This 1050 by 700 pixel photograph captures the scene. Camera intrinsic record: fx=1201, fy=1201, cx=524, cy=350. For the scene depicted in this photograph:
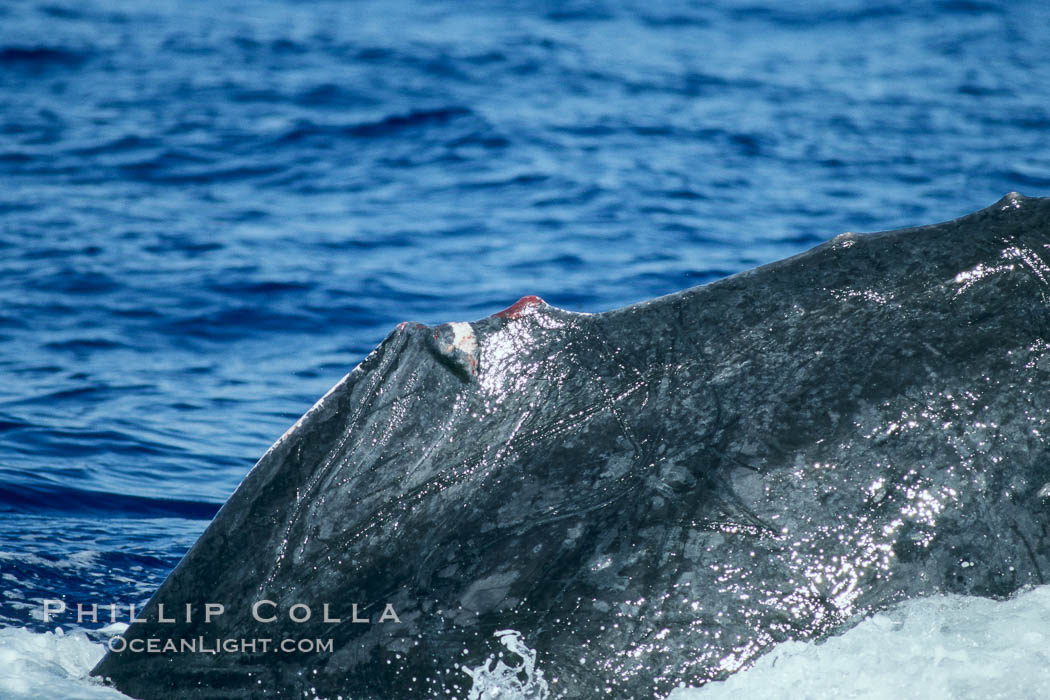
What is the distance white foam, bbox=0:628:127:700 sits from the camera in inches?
148

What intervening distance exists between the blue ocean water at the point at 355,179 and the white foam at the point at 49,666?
0.31 m

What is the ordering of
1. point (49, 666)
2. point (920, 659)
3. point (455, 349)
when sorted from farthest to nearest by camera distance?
point (49, 666)
point (455, 349)
point (920, 659)

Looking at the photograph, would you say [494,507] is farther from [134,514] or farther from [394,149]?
[394,149]

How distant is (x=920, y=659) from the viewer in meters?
3.36

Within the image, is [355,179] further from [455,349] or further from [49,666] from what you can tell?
[455,349]

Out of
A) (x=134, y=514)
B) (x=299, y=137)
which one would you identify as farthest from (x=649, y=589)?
→ (x=299, y=137)

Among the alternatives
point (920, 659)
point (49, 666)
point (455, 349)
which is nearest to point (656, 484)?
→ point (455, 349)

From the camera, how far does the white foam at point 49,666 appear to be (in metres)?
3.75

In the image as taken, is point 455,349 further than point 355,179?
No

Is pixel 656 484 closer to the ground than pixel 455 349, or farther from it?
closer to the ground

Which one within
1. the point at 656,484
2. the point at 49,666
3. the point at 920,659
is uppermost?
the point at 656,484

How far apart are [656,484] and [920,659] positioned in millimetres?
879

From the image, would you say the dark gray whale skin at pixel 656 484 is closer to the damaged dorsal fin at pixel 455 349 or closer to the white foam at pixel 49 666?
the damaged dorsal fin at pixel 455 349

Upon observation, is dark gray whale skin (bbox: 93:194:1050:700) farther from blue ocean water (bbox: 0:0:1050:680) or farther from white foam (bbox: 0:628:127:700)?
blue ocean water (bbox: 0:0:1050:680)
